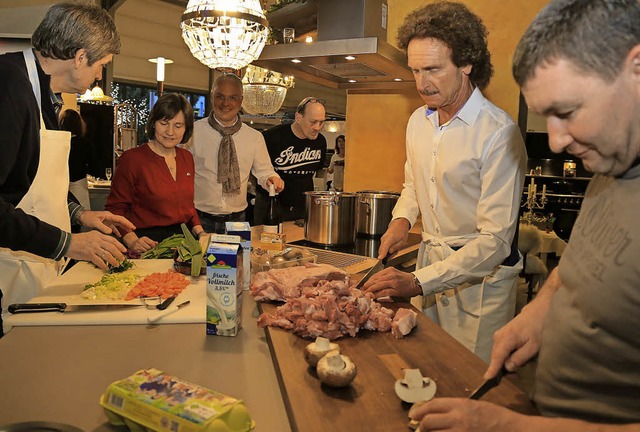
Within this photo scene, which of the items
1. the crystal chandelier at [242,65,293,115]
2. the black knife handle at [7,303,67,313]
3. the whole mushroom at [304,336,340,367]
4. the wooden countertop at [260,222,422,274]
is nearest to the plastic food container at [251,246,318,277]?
the wooden countertop at [260,222,422,274]

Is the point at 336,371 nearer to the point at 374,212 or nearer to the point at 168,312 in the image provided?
the point at 168,312

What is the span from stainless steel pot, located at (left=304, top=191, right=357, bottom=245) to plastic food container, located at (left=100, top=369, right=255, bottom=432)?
195 cm

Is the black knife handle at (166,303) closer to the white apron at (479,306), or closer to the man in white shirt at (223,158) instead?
the white apron at (479,306)

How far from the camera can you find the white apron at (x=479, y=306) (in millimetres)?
2287

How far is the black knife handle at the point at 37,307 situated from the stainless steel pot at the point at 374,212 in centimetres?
193

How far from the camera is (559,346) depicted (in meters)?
1.09

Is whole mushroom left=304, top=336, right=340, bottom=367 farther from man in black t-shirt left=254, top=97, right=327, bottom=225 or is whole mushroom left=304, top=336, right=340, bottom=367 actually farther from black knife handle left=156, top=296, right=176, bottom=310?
man in black t-shirt left=254, top=97, right=327, bottom=225

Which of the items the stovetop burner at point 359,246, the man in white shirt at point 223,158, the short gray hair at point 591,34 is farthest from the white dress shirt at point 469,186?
the man in white shirt at point 223,158

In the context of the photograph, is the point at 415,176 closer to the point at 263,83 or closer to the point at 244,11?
the point at 244,11

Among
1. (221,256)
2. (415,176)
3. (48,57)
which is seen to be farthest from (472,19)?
(48,57)

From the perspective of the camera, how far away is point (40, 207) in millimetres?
2307

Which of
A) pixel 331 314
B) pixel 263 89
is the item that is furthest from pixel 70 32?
pixel 263 89

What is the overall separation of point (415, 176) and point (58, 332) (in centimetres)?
162

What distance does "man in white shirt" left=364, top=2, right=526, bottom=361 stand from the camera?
2080 mm
